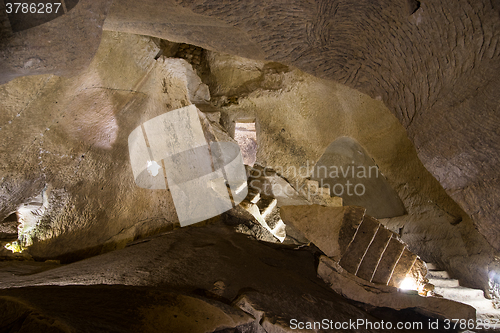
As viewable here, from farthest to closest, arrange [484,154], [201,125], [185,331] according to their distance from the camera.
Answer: [201,125] → [484,154] → [185,331]

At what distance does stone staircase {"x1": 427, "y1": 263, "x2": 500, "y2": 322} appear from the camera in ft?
12.5

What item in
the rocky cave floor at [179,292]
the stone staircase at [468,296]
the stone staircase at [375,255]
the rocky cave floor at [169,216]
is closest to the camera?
the rocky cave floor at [179,292]

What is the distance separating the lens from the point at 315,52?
2.39m

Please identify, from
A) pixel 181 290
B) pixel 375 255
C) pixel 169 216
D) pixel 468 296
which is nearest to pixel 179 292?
pixel 181 290

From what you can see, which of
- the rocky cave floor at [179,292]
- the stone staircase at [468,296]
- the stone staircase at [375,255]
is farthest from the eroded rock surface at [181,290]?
the stone staircase at [468,296]

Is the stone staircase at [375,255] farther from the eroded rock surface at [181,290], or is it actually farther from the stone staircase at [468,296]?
the stone staircase at [468,296]

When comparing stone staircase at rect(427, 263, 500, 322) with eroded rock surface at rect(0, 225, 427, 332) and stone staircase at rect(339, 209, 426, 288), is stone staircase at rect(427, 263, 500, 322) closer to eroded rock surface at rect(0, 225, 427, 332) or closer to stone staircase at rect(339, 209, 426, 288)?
stone staircase at rect(339, 209, 426, 288)

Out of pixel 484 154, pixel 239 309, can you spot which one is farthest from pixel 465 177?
pixel 239 309

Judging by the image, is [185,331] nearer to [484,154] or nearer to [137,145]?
[484,154]

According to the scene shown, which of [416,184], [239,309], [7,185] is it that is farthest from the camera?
[416,184]

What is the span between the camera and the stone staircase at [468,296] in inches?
150

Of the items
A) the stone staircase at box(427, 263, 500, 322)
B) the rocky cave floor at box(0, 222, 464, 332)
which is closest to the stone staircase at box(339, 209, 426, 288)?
the rocky cave floor at box(0, 222, 464, 332)

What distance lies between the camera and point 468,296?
3955 millimetres

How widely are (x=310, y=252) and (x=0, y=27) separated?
127 inches
